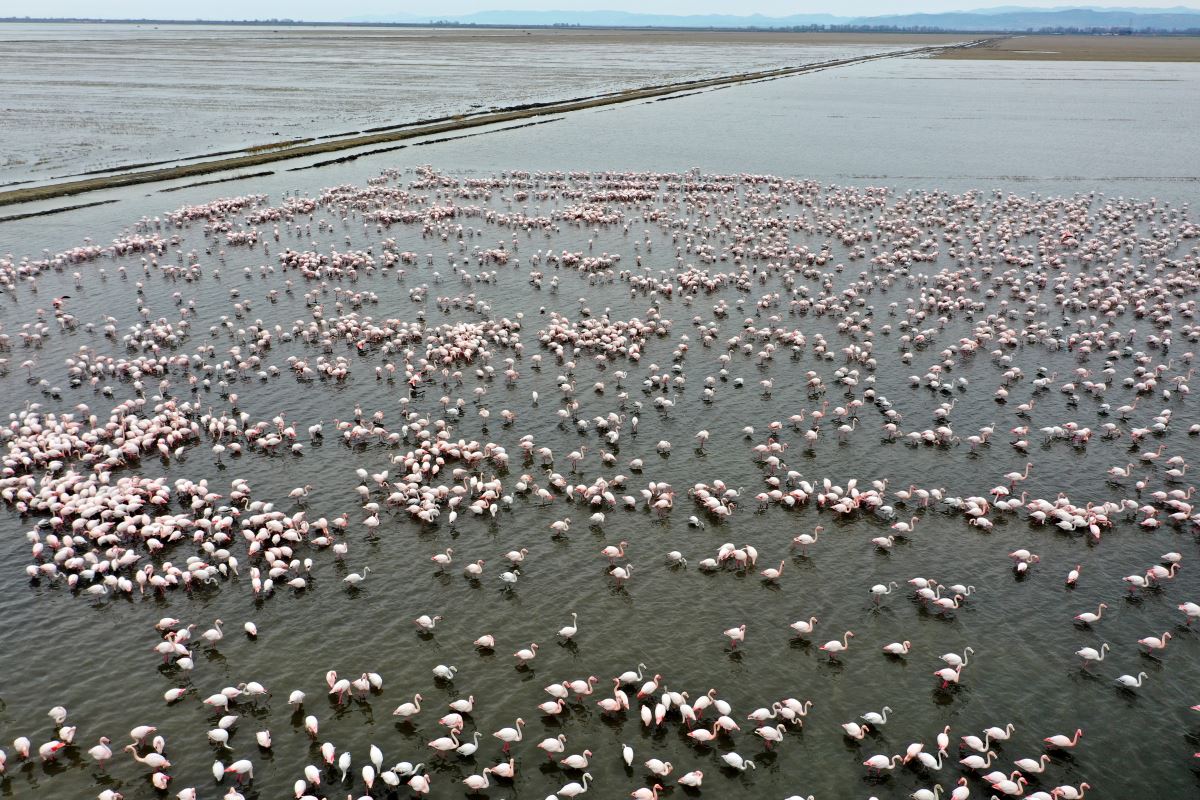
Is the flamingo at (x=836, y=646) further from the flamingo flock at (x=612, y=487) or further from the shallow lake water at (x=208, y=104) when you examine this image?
the shallow lake water at (x=208, y=104)

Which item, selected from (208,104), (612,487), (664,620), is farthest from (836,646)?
(208,104)

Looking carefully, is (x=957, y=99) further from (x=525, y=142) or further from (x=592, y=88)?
(x=525, y=142)

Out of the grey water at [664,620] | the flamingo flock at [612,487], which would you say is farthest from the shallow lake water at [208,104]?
the grey water at [664,620]

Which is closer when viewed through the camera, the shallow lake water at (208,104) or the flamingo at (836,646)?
the flamingo at (836,646)

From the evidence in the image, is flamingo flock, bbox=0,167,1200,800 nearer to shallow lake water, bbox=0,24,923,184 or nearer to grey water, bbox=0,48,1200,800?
grey water, bbox=0,48,1200,800

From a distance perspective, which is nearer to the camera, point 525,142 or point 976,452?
point 976,452

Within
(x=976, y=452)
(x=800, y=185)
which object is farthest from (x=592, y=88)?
(x=976, y=452)

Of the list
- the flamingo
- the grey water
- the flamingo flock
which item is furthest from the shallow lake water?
the flamingo

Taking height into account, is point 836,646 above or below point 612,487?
above

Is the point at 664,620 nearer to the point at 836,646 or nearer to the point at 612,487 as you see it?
the point at 836,646
